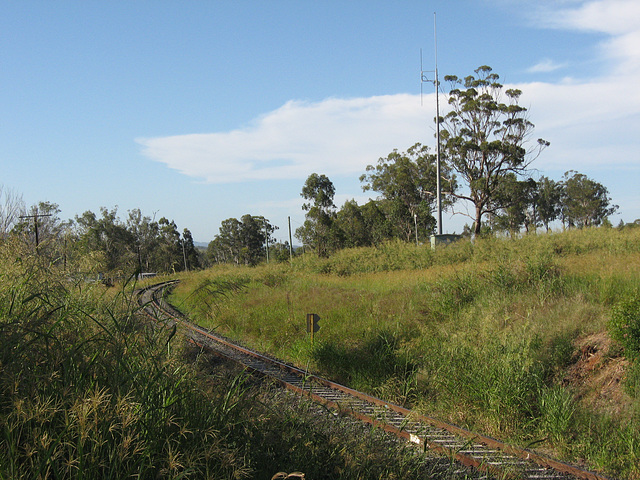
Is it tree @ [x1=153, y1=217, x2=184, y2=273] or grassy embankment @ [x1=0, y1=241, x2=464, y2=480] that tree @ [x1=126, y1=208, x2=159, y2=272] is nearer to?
tree @ [x1=153, y1=217, x2=184, y2=273]

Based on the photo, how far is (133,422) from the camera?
3.27 meters

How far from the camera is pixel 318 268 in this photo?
97.2ft

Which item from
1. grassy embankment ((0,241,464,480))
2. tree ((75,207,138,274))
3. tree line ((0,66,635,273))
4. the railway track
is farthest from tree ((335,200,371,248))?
grassy embankment ((0,241,464,480))

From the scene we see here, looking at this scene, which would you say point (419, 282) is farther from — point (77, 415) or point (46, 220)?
point (46, 220)

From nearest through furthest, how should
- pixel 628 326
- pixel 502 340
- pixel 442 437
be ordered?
pixel 442 437 < pixel 628 326 < pixel 502 340

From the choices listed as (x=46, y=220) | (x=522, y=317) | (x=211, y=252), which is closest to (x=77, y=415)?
(x=522, y=317)

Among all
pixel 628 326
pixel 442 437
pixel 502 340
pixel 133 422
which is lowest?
pixel 442 437

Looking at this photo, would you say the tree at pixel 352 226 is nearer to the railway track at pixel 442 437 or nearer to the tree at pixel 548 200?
the tree at pixel 548 200

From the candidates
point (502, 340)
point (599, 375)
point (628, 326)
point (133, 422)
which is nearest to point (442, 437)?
point (502, 340)

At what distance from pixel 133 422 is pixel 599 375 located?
288 inches

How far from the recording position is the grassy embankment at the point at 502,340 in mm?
6660

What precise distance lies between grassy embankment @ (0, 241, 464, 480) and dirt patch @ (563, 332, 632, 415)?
3876mm

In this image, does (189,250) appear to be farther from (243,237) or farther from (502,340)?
(502,340)

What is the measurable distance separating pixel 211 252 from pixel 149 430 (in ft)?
320
